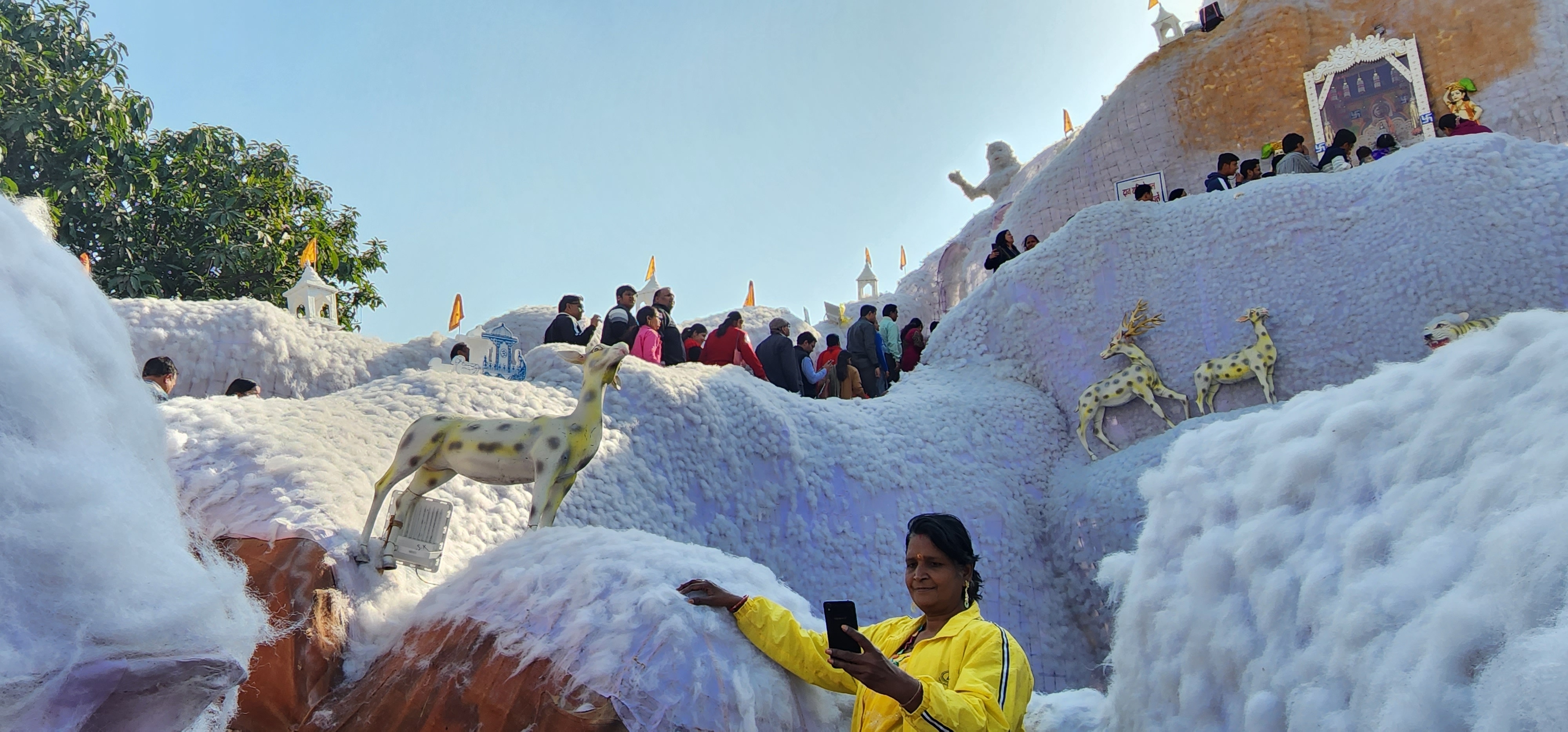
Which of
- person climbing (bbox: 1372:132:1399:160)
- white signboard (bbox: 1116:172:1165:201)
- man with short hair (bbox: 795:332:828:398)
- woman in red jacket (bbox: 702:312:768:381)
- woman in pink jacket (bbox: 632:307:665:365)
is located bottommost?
man with short hair (bbox: 795:332:828:398)

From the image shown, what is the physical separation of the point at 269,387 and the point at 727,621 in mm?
5062

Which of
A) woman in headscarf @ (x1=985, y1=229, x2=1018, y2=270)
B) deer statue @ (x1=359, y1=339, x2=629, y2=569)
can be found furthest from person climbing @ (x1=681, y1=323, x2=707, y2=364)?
deer statue @ (x1=359, y1=339, x2=629, y2=569)

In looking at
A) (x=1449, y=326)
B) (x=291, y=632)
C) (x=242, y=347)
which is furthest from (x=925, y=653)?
(x=242, y=347)

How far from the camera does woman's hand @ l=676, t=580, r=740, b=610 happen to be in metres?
2.32

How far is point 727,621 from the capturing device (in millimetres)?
2330

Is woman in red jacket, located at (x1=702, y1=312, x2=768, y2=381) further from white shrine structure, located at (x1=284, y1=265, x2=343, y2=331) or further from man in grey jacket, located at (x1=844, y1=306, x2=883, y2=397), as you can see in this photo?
white shrine structure, located at (x1=284, y1=265, x2=343, y2=331)

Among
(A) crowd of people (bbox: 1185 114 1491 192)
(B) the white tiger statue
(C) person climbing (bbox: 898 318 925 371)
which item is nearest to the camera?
(B) the white tiger statue

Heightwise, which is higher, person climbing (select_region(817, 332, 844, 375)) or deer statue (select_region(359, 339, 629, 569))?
deer statue (select_region(359, 339, 629, 569))

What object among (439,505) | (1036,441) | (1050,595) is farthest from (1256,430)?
(1036,441)

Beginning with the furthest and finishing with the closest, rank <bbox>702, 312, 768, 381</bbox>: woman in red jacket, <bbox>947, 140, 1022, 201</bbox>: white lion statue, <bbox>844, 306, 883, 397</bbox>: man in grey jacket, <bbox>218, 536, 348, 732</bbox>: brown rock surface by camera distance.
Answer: <bbox>947, 140, 1022, 201</bbox>: white lion statue
<bbox>844, 306, 883, 397</bbox>: man in grey jacket
<bbox>702, 312, 768, 381</bbox>: woman in red jacket
<bbox>218, 536, 348, 732</bbox>: brown rock surface

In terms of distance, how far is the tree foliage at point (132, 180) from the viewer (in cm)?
989

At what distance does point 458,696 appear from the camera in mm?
2346

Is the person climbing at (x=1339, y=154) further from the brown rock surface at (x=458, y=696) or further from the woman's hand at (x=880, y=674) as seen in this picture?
the brown rock surface at (x=458, y=696)

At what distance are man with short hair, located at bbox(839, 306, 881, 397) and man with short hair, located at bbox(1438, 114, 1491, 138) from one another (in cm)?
423
